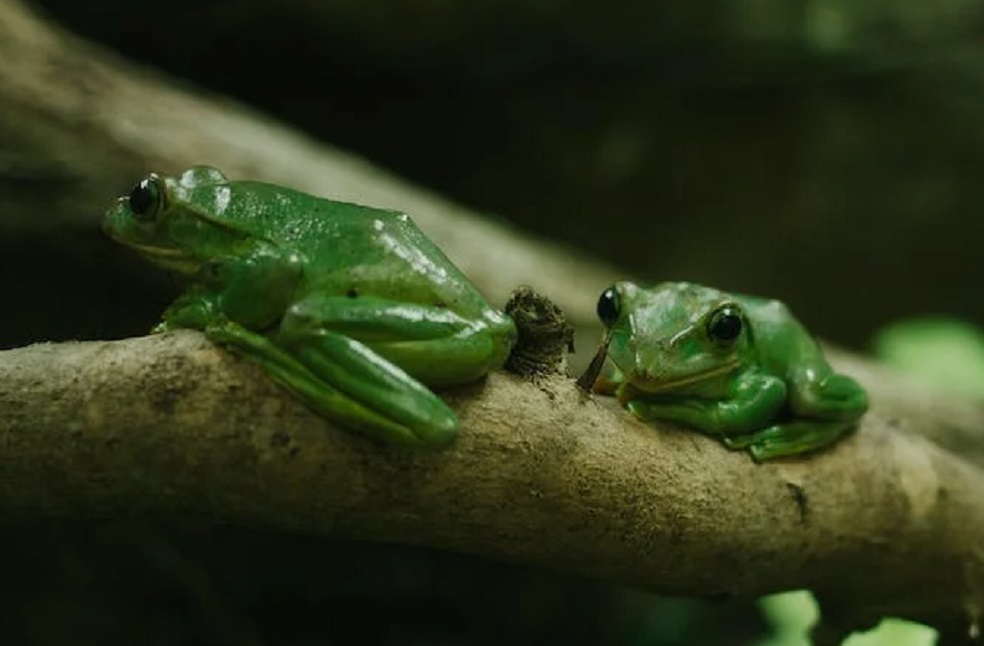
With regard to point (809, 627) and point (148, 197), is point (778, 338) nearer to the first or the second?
point (809, 627)

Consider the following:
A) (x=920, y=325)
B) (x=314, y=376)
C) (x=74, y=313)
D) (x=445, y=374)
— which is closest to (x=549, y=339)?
(x=445, y=374)

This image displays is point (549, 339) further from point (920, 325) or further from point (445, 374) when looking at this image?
point (920, 325)

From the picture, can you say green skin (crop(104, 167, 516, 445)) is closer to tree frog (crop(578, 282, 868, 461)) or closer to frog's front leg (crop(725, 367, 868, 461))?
tree frog (crop(578, 282, 868, 461))

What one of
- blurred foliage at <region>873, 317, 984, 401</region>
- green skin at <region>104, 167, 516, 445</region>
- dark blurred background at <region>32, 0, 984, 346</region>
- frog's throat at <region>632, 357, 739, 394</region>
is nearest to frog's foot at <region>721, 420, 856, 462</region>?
frog's throat at <region>632, 357, 739, 394</region>

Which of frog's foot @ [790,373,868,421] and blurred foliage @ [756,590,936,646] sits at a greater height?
frog's foot @ [790,373,868,421]

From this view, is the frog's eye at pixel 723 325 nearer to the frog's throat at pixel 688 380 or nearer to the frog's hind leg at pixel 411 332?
the frog's throat at pixel 688 380

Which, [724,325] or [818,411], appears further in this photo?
[818,411]

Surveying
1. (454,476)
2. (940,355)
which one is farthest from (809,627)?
(940,355)
